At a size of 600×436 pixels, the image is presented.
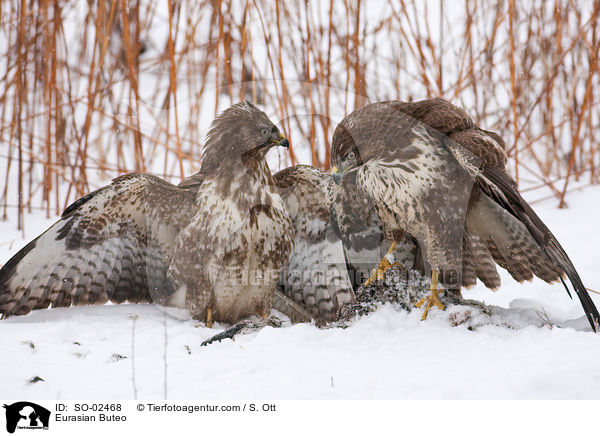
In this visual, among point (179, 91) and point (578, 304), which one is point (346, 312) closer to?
point (578, 304)

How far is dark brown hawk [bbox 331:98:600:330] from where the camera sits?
264 centimetres

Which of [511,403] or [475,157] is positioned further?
[475,157]

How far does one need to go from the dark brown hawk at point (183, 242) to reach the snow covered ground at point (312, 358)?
172mm

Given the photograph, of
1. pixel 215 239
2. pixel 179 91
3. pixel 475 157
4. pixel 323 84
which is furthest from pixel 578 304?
pixel 179 91

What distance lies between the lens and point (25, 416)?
1860mm

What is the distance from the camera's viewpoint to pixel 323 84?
14.7 feet

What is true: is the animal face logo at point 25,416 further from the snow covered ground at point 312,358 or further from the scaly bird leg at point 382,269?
the scaly bird leg at point 382,269

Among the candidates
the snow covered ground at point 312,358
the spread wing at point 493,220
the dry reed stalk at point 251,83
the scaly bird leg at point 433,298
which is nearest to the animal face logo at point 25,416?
the snow covered ground at point 312,358

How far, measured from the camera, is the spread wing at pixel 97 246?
120 inches

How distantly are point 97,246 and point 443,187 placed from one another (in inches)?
76.5

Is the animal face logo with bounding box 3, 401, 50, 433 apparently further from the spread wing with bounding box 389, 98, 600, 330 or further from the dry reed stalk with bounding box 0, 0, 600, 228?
the dry reed stalk with bounding box 0, 0, 600, 228

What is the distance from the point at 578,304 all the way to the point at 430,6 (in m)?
8.52

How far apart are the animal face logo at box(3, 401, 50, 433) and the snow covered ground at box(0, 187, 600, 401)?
0.11 metres

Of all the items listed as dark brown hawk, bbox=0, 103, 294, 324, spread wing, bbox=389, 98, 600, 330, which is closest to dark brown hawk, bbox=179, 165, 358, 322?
dark brown hawk, bbox=0, 103, 294, 324
